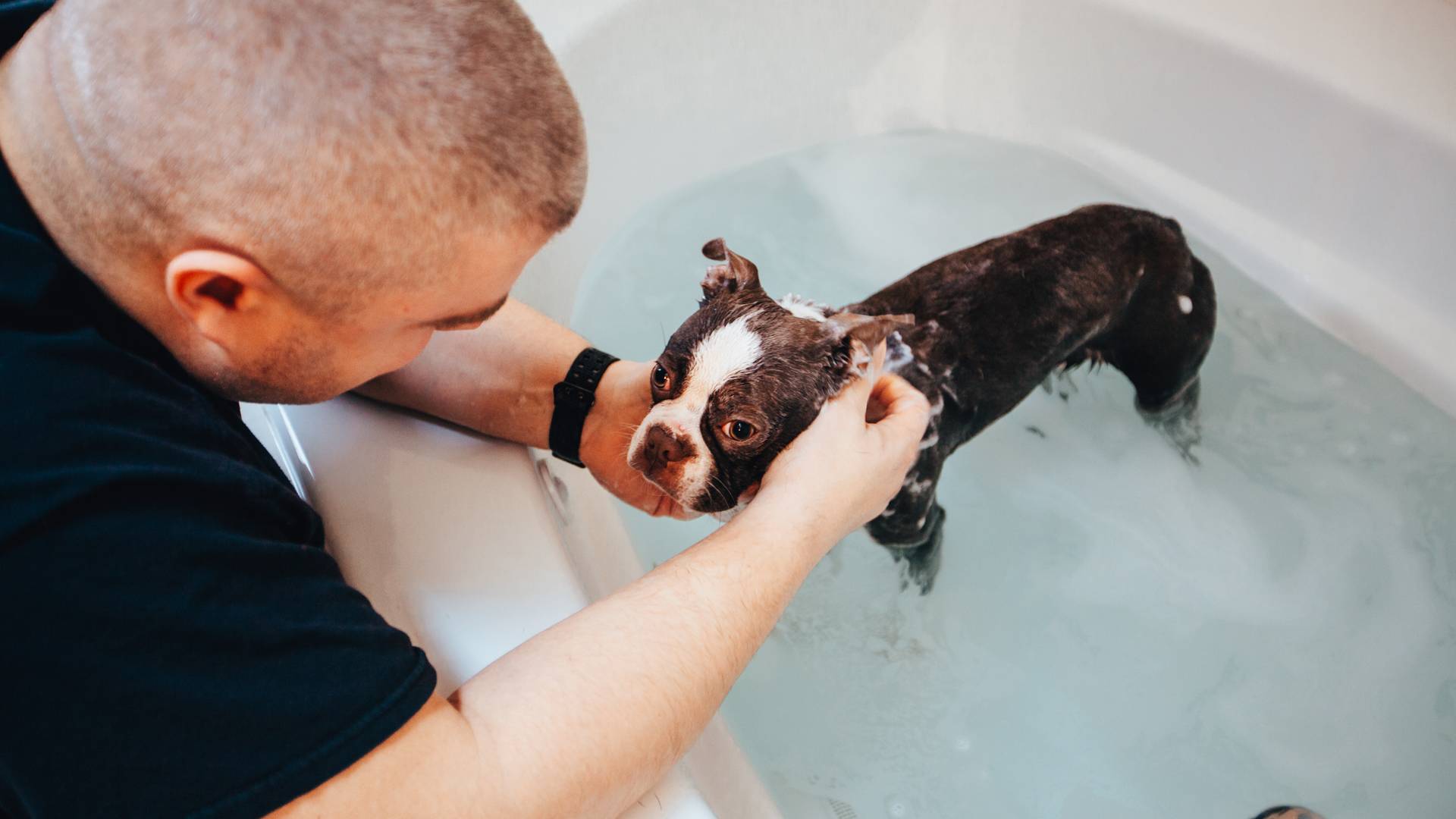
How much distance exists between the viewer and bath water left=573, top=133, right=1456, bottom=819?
7.70 feet

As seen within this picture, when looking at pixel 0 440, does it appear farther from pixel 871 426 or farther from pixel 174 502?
pixel 871 426

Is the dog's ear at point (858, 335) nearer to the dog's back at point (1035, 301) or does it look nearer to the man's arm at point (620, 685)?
the man's arm at point (620, 685)

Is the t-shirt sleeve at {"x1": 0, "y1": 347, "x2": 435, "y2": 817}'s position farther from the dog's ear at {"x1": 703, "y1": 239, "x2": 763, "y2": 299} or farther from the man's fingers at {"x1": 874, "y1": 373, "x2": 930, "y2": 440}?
the dog's ear at {"x1": 703, "y1": 239, "x2": 763, "y2": 299}

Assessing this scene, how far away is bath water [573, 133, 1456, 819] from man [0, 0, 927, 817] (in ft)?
4.03

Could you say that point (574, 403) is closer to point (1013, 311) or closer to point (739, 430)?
point (739, 430)

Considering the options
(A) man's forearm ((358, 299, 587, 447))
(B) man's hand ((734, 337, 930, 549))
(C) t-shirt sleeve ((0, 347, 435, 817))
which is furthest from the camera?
(A) man's forearm ((358, 299, 587, 447))

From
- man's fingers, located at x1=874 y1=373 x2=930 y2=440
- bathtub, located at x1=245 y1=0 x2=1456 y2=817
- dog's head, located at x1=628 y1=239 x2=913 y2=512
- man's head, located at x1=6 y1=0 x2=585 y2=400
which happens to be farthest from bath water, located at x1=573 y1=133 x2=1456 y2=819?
man's head, located at x1=6 y1=0 x2=585 y2=400

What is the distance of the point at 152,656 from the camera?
945 millimetres

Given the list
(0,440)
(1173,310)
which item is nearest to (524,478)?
(0,440)

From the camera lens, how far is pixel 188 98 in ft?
3.19

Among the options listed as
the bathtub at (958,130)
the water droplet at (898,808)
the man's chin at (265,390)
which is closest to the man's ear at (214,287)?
the man's chin at (265,390)

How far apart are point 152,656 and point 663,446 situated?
1.01m

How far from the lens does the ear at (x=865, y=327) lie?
6.21ft

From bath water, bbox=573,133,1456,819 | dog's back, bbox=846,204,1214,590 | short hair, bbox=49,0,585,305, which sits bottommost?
bath water, bbox=573,133,1456,819
